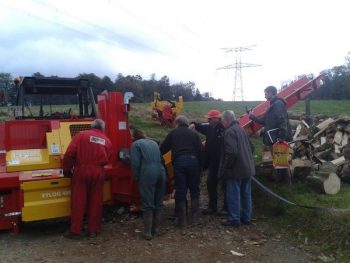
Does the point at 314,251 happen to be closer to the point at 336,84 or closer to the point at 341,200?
the point at 341,200

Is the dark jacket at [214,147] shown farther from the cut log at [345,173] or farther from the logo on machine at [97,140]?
the cut log at [345,173]

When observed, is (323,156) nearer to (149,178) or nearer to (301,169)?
(301,169)

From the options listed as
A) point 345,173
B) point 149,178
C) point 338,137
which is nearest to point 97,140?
point 149,178

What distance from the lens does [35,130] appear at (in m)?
7.38

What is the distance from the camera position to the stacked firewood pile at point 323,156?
316 inches

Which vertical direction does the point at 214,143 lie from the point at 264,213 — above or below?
above

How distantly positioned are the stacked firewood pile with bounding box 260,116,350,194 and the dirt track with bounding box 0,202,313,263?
5.60ft

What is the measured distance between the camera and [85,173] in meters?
6.63

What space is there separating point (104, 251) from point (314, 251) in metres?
2.82

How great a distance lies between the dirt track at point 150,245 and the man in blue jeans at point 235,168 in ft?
0.81

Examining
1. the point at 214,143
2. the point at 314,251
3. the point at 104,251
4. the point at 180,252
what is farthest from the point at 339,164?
the point at 104,251

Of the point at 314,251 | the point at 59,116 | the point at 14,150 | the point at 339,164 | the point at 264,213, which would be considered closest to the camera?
the point at 314,251

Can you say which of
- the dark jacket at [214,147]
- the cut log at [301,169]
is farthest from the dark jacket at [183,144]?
the cut log at [301,169]

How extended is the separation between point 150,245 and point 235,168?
1814mm
